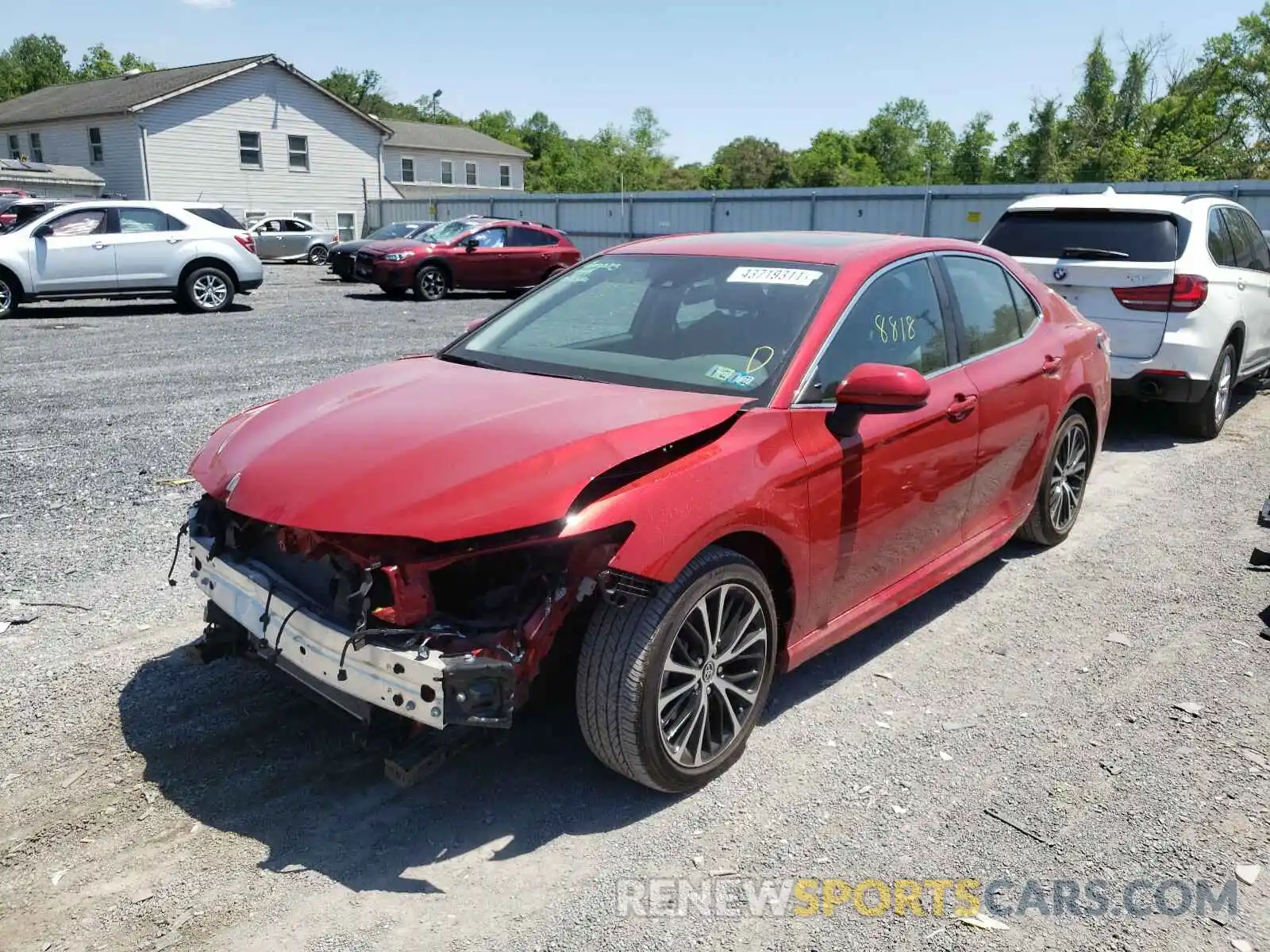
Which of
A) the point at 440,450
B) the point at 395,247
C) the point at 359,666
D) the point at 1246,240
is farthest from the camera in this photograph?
the point at 395,247

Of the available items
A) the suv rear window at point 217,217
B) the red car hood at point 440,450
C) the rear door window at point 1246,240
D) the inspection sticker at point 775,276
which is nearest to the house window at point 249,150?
the suv rear window at point 217,217

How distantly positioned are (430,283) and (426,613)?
18213 millimetres

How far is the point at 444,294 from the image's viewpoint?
20656 millimetres

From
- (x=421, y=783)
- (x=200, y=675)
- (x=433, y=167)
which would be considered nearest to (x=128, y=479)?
(x=200, y=675)

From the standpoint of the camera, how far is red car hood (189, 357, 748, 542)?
9.37ft

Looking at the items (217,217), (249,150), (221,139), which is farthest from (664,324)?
(249,150)

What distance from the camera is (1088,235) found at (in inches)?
314

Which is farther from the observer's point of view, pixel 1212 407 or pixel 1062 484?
pixel 1212 407

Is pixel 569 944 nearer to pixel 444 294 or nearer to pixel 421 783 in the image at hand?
pixel 421 783

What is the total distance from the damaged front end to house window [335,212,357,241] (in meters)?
41.1

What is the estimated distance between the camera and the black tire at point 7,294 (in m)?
14.9

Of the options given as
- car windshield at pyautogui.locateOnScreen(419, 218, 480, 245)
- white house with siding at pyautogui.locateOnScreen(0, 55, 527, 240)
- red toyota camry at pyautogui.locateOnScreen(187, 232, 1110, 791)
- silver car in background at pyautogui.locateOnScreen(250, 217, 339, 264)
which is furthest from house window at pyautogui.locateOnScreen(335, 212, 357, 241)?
red toyota camry at pyautogui.locateOnScreen(187, 232, 1110, 791)

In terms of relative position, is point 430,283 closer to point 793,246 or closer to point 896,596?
point 793,246

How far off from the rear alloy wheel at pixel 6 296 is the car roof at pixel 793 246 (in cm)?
1364
